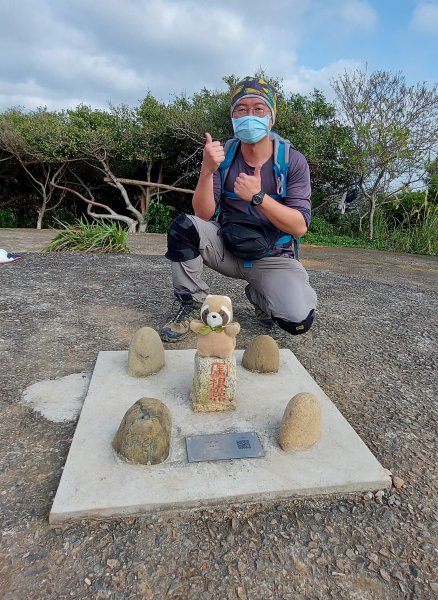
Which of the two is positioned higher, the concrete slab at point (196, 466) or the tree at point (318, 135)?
the tree at point (318, 135)

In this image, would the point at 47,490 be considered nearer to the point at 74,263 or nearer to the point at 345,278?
the point at 74,263

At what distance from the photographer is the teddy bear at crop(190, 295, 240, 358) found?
181 centimetres

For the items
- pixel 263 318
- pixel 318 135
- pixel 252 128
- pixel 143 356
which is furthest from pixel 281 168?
pixel 318 135

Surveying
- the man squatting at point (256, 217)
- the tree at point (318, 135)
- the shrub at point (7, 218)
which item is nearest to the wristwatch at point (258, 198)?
the man squatting at point (256, 217)

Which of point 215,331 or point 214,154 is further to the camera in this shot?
point 214,154

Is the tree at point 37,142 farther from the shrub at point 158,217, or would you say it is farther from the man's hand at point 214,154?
the man's hand at point 214,154

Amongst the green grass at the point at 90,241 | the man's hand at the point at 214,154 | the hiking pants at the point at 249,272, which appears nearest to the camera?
the man's hand at the point at 214,154

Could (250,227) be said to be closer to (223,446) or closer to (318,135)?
(223,446)

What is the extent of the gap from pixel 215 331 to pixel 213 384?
0.71ft

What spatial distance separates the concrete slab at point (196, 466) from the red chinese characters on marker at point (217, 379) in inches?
3.5

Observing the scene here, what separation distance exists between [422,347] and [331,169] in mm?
7548

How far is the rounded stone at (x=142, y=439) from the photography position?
1530 mm

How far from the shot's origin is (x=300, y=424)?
164 cm

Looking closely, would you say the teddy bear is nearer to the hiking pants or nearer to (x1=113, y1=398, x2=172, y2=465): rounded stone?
(x1=113, y1=398, x2=172, y2=465): rounded stone
